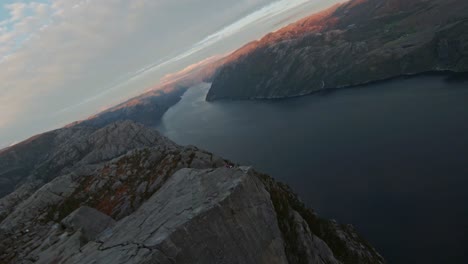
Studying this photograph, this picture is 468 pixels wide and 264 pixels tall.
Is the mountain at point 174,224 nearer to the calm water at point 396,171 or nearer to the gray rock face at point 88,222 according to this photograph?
the gray rock face at point 88,222

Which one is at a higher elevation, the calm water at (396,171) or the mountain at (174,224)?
the mountain at (174,224)

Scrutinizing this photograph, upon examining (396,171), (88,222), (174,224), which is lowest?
(396,171)

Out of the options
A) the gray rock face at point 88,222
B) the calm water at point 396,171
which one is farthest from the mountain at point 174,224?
the calm water at point 396,171

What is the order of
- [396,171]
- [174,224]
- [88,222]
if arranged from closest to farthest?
[174,224]
[88,222]
[396,171]

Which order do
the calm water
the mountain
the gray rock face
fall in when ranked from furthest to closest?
the calm water
the gray rock face
the mountain

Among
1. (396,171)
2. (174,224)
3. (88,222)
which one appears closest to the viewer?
(174,224)

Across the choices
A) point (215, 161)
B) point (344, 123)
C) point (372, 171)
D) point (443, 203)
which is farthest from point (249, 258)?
Answer: point (344, 123)

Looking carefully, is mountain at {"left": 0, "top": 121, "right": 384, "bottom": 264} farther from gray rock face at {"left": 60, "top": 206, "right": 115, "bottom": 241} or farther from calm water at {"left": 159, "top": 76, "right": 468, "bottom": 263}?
calm water at {"left": 159, "top": 76, "right": 468, "bottom": 263}

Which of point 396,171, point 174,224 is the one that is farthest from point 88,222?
point 396,171

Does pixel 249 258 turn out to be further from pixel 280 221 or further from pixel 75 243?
pixel 75 243

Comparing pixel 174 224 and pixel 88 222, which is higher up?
pixel 174 224

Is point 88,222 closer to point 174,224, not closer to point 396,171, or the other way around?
point 174,224

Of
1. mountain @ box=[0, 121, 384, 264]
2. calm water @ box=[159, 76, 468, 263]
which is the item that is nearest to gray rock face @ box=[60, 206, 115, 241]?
mountain @ box=[0, 121, 384, 264]
